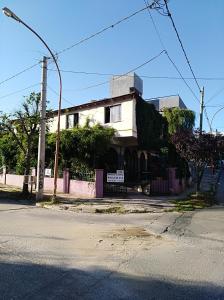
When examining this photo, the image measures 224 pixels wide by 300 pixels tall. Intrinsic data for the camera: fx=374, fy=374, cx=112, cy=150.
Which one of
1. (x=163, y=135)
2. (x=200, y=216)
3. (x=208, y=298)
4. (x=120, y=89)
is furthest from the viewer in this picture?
(x=120, y=89)

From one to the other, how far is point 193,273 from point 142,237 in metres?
3.55

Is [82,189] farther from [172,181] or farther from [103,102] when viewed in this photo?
[103,102]

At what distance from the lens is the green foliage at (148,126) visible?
84.1 feet

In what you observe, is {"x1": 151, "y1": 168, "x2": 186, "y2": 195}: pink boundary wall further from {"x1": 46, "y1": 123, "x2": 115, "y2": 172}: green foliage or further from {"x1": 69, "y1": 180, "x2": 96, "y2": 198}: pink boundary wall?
{"x1": 46, "y1": 123, "x2": 115, "y2": 172}: green foliage

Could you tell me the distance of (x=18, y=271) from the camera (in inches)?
264

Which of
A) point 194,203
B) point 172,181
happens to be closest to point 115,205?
point 194,203

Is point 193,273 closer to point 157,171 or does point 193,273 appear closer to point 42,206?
point 42,206

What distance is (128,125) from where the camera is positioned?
2484cm

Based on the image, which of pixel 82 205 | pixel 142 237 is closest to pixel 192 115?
pixel 82 205

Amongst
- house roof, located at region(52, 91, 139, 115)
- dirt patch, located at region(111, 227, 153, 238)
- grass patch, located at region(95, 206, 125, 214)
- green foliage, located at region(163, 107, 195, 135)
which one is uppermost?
green foliage, located at region(163, 107, 195, 135)

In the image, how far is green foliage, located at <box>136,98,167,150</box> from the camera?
25625 millimetres

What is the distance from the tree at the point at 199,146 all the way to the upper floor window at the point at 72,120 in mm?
9673

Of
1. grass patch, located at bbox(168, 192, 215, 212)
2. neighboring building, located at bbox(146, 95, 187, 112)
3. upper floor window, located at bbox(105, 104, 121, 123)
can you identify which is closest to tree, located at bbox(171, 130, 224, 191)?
grass patch, located at bbox(168, 192, 215, 212)

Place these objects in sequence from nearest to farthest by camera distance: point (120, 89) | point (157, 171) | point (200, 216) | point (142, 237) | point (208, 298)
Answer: point (208, 298) < point (142, 237) < point (200, 216) < point (157, 171) < point (120, 89)
